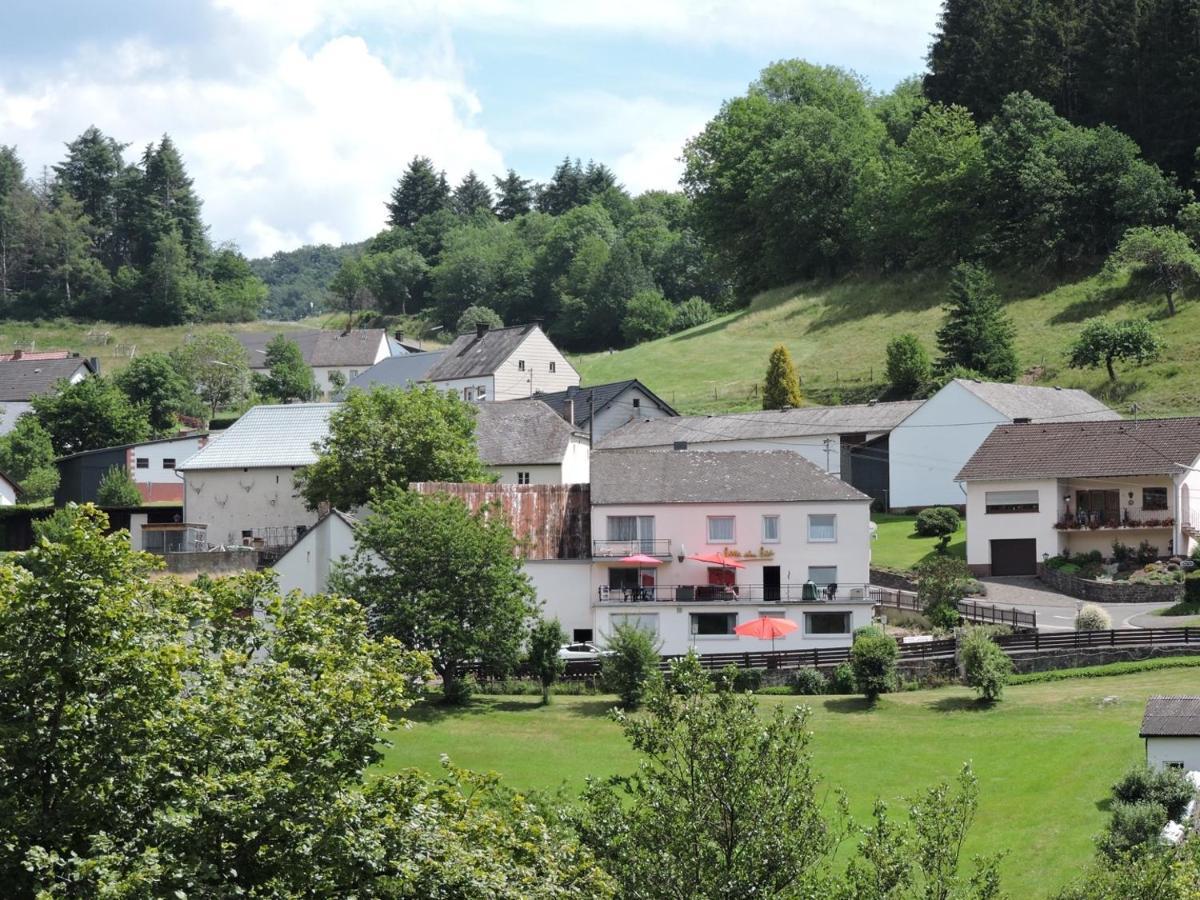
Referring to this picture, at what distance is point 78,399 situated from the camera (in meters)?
92.2

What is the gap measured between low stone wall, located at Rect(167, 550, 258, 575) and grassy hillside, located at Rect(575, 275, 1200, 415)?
34.6 m

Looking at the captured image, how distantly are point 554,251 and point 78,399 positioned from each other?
6618cm

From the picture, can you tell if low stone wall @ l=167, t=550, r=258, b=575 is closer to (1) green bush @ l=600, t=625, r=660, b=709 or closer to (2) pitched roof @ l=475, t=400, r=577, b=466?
(2) pitched roof @ l=475, t=400, r=577, b=466

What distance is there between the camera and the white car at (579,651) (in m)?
48.1

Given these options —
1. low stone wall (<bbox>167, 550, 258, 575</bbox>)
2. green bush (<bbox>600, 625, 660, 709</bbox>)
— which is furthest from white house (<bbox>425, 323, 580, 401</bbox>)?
green bush (<bbox>600, 625, 660, 709</bbox>)

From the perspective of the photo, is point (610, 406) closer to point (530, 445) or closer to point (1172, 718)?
point (530, 445)

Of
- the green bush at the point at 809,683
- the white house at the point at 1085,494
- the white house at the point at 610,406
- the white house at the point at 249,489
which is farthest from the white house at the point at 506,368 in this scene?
the green bush at the point at 809,683

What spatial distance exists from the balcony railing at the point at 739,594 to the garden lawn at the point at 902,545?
7.95m

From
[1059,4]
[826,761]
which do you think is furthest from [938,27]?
[826,761]

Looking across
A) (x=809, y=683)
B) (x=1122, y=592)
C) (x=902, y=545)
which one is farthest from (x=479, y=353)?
(x=809, y=683)

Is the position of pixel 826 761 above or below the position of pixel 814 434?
below

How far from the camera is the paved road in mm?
49781

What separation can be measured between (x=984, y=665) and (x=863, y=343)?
2273 inches

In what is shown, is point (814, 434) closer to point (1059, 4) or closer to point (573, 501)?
point (573, 501)
